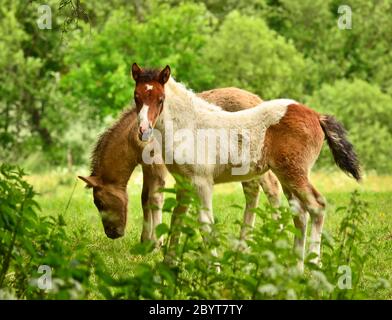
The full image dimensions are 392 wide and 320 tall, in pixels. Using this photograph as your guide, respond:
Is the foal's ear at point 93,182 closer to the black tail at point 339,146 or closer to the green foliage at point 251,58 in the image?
the black tail at point 339,146

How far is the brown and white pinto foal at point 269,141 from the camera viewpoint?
7891 mm

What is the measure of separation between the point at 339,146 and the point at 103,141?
8.81 ft

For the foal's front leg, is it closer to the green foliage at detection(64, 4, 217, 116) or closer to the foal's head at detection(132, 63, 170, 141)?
the foal's head at detection(132, 63, 170, 141)

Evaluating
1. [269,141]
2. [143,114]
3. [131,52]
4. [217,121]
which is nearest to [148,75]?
[143,114]

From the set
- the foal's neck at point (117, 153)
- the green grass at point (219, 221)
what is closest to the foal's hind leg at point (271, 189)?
the green grass at point (219, 221)

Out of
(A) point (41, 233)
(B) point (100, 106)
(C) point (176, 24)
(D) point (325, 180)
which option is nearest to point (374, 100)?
(C) point (176, 24)

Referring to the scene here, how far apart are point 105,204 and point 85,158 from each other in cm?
2916

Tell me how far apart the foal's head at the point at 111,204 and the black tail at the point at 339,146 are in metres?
2.43

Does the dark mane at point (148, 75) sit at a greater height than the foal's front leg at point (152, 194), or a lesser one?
greater

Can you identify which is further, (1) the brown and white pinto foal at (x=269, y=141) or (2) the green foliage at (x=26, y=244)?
(1) the brown and white pinto foal at (x=269, y=141)

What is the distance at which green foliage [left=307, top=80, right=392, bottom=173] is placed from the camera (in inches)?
1404

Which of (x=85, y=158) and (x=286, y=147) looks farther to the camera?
(x=85, y=158)

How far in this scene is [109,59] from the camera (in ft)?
126
